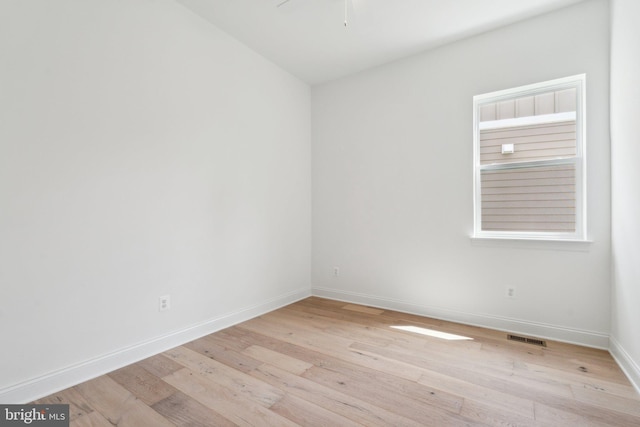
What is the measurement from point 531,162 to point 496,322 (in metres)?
1.54

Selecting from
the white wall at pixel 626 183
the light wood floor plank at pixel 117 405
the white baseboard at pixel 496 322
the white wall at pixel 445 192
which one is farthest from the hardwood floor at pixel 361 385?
the white wall at pixel 445 192

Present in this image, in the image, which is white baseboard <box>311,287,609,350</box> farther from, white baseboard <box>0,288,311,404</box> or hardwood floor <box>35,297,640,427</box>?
white baseboard <box>0,288,311,404</box>

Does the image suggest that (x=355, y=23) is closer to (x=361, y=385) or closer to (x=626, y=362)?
(x=361, y=385)

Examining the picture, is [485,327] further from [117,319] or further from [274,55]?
[274,55]

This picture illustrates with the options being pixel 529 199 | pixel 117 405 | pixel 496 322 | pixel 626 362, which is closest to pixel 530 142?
pixel 529 199

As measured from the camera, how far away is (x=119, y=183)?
218 cm

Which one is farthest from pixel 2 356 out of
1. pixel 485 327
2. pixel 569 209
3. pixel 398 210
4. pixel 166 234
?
pixel 569 209

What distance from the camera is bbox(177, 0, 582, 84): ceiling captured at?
2529mm

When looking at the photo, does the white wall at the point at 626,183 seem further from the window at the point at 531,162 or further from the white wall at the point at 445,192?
the window at the point at 531,162

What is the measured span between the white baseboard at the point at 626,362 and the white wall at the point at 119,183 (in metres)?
3.02

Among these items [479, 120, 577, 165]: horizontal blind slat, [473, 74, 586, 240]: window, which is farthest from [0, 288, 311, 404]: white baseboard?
[479, 120, 577, 165]: horizontal blind slat

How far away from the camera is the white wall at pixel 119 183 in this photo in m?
1.75

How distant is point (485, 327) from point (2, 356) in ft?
11.8

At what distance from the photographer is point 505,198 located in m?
2.90
